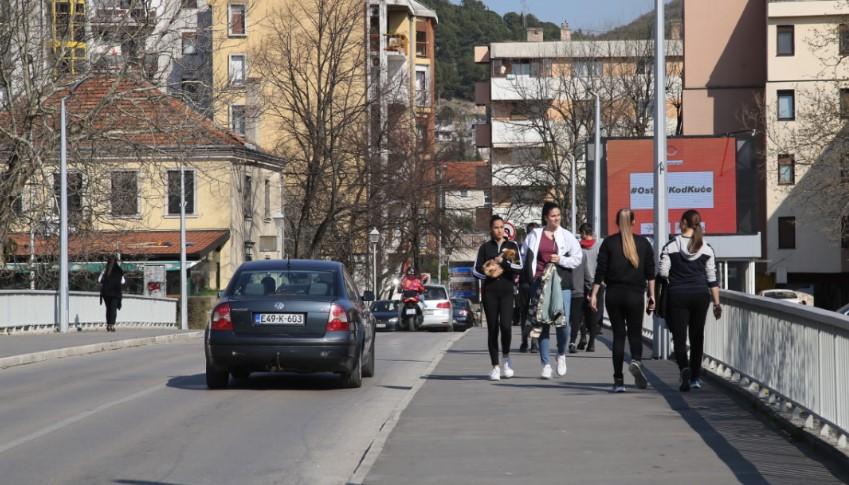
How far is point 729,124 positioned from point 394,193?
24.9 metres

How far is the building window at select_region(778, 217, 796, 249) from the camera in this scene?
2849 inches

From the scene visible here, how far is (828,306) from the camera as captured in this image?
73.0 metres

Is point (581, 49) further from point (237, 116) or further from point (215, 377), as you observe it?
point (215, 377)

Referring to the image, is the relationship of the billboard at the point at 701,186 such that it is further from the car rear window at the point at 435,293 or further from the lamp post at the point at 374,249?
the lamp post at the point at 374,249

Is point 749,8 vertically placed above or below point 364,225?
above

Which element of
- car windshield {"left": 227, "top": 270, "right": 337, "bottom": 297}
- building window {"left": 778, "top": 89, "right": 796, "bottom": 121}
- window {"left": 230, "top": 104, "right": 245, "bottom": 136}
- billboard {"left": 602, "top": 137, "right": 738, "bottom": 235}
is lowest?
car windshield {"left": 227, "top": 270, "right": 337, "bottom": 297}

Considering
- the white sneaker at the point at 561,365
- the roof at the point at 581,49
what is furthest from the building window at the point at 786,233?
the white sneaker at the point at 561,365

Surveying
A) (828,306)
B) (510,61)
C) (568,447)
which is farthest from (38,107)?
(510,61)

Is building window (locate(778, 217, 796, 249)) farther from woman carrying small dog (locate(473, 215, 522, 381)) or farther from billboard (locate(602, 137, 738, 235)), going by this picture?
woman carrying small dog (locate(473, 215, 522, 381))

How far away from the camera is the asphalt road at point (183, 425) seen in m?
9.70

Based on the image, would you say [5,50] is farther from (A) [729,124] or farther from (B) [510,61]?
(B) [510,61]

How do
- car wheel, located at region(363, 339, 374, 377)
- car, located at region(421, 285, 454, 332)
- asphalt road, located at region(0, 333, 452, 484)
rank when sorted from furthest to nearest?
car, located at region(421, 285, 454, 332) → car wheel, located at region(363, 339, 374, 377) → asphalt road, located at region(0, 333, 452, 484)

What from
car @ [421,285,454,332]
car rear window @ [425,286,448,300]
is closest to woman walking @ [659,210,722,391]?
car @ [421,285,454,332]

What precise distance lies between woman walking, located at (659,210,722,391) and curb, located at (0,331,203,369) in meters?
10.9
